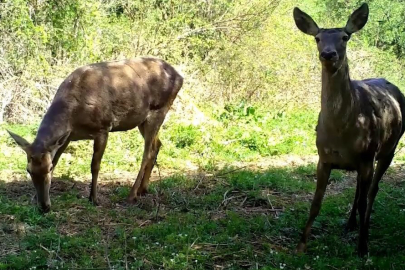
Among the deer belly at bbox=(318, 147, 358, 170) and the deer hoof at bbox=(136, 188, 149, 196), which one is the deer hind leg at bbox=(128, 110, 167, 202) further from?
the deer belly at bbox=(318, 147, 358, 170)

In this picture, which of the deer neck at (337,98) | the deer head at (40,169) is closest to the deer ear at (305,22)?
the deer neck at (337,98)

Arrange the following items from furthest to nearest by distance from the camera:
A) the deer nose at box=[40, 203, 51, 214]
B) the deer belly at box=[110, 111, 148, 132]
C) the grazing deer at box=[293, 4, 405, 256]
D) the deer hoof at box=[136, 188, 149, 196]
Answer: the deer hoof at box=[136, 188, 149, 196] → the deer belly at box=[110, 111, 148, 132] → the deer nose at box=[40, 203, 51, 214] → the grazing deer at box=[293, 4, 405, 256]

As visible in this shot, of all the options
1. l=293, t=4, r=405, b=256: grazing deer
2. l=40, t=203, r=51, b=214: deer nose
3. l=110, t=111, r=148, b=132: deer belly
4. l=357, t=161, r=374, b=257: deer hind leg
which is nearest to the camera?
l=293, t=4, r=405, b=256: grazing deer

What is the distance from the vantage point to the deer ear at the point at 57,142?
7.37 m

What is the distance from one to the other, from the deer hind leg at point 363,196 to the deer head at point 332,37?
1.13 metres

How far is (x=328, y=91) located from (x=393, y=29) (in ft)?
67.1

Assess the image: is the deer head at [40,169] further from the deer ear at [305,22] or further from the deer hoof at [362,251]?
the deer hoof at [362,251]

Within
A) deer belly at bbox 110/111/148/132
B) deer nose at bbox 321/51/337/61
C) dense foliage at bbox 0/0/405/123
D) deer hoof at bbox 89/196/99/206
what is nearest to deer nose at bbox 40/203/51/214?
deer hoof at bbox 89/196/99/206

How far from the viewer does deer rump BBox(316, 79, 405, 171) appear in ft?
19.3

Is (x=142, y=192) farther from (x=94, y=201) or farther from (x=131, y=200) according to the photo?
(x=94, y=201)

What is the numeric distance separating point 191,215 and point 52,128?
2.17 metres

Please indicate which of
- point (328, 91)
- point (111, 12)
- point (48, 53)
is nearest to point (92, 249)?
point (328, 91)

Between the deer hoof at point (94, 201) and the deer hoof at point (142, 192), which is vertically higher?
the deer hoof at point (94, 201)

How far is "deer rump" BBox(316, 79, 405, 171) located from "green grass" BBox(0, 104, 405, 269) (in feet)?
3.48
